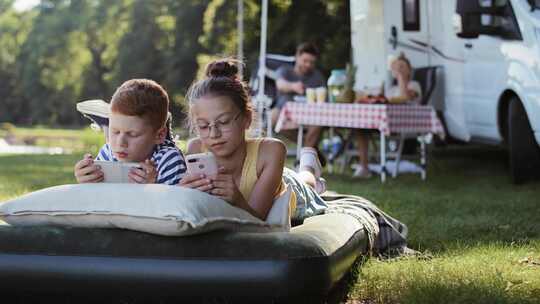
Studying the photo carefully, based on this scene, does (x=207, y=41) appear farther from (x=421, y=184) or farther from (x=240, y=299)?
(x=240, y=299)

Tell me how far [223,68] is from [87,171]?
976 millimetres

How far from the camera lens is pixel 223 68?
4.32m

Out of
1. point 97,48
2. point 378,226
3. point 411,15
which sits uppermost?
point 97,48

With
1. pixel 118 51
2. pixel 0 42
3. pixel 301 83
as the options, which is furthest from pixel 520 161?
pixel 0 42

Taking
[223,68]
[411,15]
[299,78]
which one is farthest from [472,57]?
[223,68]

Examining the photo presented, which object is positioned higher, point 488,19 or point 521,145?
point 488,19

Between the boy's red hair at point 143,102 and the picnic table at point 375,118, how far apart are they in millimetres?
5126

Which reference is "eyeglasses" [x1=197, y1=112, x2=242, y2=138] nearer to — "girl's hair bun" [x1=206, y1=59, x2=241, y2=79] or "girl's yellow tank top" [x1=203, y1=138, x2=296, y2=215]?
"girl's yellow tank top" [x1=203, y1=138, x2=296, y2=215]

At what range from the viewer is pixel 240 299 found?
321 centimetres

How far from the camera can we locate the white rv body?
306 inches

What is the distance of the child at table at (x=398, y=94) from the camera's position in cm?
950

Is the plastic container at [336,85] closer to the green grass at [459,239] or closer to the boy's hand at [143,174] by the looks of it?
the green grass at [459,239]

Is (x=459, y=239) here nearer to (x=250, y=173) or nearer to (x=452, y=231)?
(x=452, y=231)

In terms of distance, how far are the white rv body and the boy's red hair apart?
4.57 m
